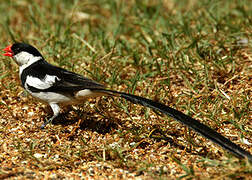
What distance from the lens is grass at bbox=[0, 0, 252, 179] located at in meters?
2.70

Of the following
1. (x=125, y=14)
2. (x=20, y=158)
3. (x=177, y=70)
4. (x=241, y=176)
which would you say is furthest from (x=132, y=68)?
(x=241, y=176)

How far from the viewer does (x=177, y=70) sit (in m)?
3.82

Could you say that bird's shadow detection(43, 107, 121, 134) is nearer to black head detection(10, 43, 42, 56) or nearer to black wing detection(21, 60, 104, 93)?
black wing detection(21, 60, 104, 93)

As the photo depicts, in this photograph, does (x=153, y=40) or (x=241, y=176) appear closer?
(x=241, y=176)

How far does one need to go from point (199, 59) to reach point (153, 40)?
651 millimetres

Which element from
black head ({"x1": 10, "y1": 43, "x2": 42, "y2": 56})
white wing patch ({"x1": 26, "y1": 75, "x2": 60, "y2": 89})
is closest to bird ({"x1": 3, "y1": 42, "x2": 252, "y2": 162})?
white wing patch ({"x1": 26, "y1": 75, "x2": 60, "y2": 89})

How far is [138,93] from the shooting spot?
12.1 feet

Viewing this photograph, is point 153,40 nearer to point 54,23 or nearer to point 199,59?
point 199,59

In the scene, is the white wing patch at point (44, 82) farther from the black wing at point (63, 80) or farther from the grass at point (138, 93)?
the grass at point (138, 93)

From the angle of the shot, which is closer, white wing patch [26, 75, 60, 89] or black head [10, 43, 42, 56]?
white wing patch [26, 75, 60, 89]

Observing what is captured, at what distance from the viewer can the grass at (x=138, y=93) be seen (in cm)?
270

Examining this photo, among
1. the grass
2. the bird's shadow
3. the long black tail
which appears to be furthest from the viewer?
the bird's shadow

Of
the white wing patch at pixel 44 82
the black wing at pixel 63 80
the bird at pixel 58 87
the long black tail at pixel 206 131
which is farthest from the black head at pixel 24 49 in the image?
the long black tail at pixel 206 131

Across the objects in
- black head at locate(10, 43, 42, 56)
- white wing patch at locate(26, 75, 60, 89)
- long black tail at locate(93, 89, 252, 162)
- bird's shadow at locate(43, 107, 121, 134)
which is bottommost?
bird's shadow at locate(43, 107, 121, 134)
